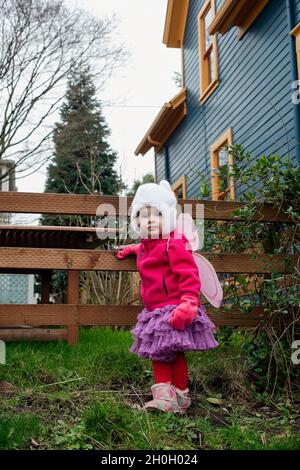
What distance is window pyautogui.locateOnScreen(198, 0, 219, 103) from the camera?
34.6 ft

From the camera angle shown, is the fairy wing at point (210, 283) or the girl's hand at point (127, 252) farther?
the girl's hand at point (127, 252)

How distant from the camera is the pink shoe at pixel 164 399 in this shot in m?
2.92

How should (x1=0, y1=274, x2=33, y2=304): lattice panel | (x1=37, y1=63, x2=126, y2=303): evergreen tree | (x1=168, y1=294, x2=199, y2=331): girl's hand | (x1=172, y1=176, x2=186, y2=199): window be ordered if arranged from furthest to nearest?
(x1=37, y1=63, x2=126, y2=303): evergreen tree < (x1=0, y1=274, x2=33, y2=304): lattice panel < (x1=172, y1=176, x2=186, y2=199): window < (x1=168, y1=294, x2=199, y2=331): girl's hand

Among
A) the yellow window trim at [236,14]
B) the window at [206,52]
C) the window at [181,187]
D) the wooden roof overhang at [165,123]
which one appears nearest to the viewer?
the yellow window trim at [236,14]

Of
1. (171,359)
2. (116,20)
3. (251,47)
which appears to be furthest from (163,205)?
(116,20)

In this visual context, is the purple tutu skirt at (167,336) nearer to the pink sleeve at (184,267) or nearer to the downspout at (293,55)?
the pink sleeve at (184,267)

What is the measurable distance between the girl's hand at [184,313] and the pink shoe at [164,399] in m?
0.36

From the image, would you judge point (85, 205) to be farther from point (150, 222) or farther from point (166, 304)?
point (166, 304)

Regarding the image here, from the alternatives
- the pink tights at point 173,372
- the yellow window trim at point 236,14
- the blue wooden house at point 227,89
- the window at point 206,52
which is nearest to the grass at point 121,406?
the pink tights at point 173,372

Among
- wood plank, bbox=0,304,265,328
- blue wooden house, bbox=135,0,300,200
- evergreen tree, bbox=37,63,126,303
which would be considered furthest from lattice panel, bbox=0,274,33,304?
wood plank, bbox=0,304,265,328

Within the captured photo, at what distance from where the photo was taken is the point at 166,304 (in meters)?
3.04

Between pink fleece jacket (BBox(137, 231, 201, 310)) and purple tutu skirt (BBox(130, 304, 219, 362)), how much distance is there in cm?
7

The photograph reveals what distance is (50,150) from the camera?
13.6 m

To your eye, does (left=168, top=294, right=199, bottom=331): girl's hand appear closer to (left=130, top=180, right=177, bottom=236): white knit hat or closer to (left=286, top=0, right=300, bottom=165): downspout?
(left=130, top=180, right=177, bottom=236): white knit hat
